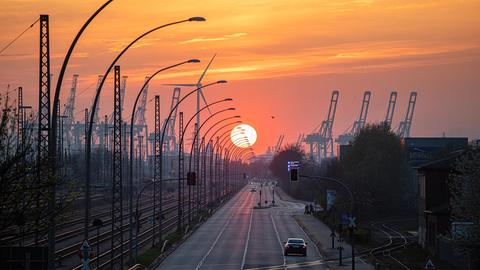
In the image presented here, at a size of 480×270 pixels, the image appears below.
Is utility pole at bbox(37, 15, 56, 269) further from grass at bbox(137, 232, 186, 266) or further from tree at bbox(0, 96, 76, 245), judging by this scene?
grass at bbox(137, 232, 186, 266)

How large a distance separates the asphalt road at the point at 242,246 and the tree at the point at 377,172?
873 cm

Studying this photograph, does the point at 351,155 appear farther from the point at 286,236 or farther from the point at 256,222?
the point at 286,236

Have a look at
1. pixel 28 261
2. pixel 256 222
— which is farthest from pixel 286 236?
pixel 28 261

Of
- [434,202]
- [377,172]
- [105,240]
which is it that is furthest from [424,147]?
[105,240]

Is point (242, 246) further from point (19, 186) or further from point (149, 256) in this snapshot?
point (19, 186)

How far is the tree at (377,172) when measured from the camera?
110562 mm

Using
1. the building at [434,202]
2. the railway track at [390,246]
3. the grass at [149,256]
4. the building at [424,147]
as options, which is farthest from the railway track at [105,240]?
the building at [424,147]

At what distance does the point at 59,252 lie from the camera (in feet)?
214

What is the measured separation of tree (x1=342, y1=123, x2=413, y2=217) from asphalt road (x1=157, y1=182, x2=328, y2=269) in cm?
873

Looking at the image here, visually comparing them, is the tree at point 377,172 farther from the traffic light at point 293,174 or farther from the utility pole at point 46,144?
the utility pole at point 46,144

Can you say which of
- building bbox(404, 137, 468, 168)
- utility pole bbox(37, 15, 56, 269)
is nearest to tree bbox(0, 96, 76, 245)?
utility pole bbox(37, 15, 56, 269)

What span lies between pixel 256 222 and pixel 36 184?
83080mm

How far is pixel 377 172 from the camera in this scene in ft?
375

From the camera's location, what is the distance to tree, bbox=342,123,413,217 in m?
111
